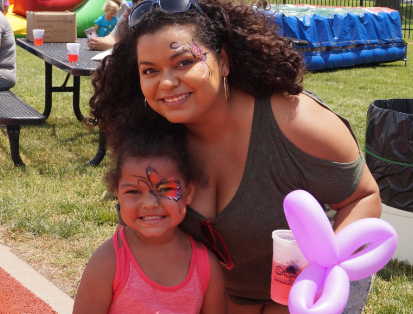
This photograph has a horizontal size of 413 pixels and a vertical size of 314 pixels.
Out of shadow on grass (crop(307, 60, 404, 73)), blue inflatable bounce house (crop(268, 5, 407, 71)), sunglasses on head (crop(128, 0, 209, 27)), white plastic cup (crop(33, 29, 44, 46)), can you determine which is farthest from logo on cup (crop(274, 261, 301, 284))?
shadow on grass (crop(307, 60, 404, 73))

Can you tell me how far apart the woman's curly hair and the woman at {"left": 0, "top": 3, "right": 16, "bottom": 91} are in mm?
3844

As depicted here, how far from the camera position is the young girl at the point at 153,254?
2.03m

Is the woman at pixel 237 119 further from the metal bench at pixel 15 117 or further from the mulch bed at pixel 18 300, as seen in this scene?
the metal bench at pixel 15 117

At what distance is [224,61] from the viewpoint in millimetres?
2059

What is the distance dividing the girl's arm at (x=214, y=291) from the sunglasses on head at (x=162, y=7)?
0.96m

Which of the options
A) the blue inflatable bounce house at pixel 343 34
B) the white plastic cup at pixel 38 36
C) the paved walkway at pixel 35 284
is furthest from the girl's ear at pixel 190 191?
the blue inflatable bounce house at pixel 343 34

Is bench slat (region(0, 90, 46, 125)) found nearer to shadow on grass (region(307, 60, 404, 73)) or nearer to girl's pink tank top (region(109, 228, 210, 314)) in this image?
girl's pink tank top (region(109, 228, 210, 314))

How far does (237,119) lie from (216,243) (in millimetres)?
525

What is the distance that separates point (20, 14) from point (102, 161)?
8.91 metres

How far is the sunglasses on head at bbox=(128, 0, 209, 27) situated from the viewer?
1.92 metres

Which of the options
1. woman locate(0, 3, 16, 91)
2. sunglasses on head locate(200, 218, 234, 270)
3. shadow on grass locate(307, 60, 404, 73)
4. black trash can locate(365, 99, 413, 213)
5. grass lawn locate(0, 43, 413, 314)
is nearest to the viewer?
sunglasses on head locate(200, 218, 234, 270)

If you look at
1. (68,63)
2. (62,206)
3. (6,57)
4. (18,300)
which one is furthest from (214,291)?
(6,57)

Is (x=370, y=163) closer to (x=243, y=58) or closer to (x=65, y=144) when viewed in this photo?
(x=243, y=58)

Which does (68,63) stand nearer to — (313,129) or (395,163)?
(395,163)
